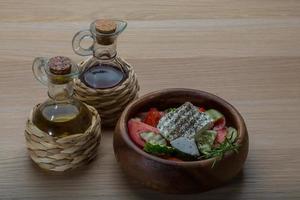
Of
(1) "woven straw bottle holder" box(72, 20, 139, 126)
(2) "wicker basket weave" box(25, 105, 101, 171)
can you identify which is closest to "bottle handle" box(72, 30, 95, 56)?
(1) "woven straw bottle holder" box(72, 20, 139, 126)

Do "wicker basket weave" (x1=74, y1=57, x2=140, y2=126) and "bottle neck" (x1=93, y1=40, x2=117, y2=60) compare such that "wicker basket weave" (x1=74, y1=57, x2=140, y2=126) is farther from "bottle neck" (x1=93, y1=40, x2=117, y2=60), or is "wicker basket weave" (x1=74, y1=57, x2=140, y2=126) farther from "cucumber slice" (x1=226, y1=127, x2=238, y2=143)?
"cucumber slice" (x1=226, y1=127, x2=238, y2=143)

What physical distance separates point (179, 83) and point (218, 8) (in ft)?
0.98

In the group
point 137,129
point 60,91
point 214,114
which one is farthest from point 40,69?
point 214,114

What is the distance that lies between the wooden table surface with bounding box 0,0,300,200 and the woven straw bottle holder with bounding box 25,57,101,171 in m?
0.02

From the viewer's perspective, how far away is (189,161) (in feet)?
3.01

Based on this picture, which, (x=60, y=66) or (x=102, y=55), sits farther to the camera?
(x=102, y=55)

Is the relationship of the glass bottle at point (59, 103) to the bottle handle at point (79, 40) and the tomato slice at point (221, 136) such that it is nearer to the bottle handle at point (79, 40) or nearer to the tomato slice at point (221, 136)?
the bottle handle at point (79, 40)

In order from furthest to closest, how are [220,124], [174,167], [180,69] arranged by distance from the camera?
[180,69] < [220,124] < [174,167]

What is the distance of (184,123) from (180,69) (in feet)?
0.84

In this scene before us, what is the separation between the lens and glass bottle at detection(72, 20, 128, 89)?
3.30 ft

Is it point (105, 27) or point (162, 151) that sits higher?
point (105, 27)

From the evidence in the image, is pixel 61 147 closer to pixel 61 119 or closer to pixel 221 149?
pixel 61 119

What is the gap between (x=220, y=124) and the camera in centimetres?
99

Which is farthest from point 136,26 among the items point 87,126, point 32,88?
point 87,126
